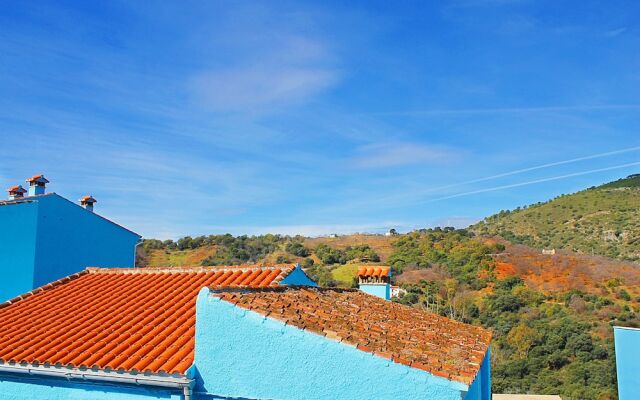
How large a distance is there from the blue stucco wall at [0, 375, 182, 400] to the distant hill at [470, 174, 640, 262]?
5828 centimetres

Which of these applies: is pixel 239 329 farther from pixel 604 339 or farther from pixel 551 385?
pixel 604 339

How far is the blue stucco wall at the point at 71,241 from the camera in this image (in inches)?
552

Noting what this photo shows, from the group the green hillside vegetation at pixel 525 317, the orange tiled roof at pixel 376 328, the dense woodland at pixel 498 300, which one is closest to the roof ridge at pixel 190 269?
the orange tiled roof at pixel 376 328

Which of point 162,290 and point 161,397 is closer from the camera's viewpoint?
point 161,397

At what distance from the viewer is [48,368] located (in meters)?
7.41

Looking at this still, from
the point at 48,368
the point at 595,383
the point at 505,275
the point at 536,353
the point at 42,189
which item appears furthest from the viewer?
the point at 505,275

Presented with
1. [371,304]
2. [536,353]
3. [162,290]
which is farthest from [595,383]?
[162,290]

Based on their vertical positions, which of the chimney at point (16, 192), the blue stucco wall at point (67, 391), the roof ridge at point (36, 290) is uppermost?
the chimney at point (16, 192)

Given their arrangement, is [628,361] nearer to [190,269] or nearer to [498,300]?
[190,269]

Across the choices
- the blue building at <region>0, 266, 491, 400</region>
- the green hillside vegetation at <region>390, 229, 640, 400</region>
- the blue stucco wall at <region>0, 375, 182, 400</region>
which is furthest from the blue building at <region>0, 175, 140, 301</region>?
the green hillside vegetation at <region>390, 229, 640, 400</region>

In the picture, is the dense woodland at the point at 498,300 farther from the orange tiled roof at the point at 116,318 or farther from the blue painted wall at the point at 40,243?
the orange tiled roof at the point at 116,318

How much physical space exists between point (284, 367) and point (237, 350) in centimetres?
60

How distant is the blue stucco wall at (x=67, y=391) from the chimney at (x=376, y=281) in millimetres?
8597

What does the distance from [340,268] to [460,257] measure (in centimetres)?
1224
